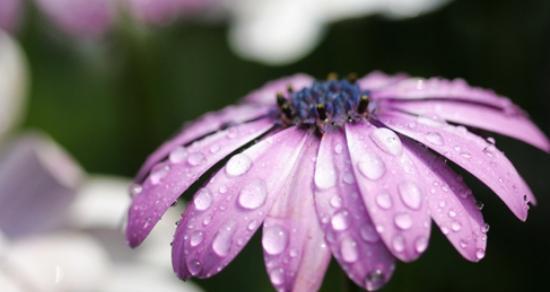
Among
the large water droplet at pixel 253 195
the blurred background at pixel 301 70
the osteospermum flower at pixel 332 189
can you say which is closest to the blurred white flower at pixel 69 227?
the blurred background at pixel 301 70

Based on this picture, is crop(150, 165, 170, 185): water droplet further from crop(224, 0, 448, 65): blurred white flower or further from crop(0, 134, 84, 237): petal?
crop(224, 0, 448, 65): blurred white flower

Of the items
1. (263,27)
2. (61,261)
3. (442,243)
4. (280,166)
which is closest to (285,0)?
(263,27)

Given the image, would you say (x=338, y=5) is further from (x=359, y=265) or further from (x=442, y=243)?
(x=359, y=265)

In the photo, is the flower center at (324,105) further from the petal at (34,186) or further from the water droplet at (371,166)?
the petal at (34,186)

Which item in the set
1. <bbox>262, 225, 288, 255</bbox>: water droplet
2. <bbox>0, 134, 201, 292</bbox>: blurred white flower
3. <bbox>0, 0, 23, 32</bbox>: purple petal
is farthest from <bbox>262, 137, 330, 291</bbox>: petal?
<bbox>0, 0, 23, 32</bbox>: purple petal

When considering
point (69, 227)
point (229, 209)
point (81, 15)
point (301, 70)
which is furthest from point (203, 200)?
point (301, 70)
